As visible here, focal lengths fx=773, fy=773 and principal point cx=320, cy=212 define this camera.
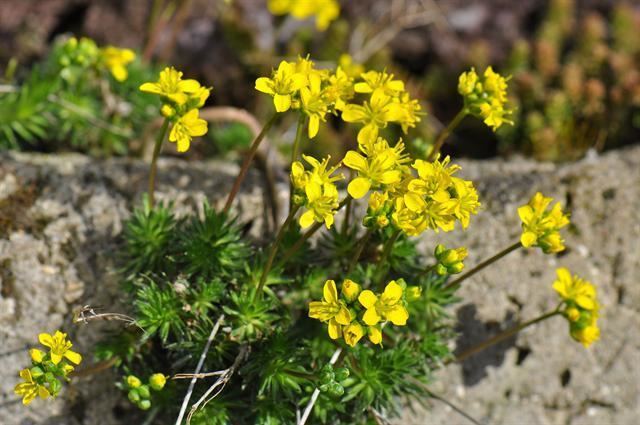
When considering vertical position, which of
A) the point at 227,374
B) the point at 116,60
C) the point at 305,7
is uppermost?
the point at 116,60

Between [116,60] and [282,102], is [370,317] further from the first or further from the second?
[116,60]

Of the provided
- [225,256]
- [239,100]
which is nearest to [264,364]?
[225,256]

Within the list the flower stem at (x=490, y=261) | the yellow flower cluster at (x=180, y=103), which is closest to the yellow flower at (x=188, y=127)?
the yellow flower cluster at (x=180, y=103)

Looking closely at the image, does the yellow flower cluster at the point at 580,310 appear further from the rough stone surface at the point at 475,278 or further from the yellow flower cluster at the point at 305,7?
the yellow flower cluster at the point at 305,7

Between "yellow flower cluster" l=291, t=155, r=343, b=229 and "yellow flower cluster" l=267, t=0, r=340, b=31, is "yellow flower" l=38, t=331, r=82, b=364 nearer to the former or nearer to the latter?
"yellow flower cluster" l=291, t=155, r=343, b=229

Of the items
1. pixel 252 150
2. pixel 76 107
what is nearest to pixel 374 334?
pixel 252 150

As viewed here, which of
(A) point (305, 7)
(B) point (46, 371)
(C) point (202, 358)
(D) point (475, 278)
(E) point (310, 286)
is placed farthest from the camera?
(A) point (305, 7)

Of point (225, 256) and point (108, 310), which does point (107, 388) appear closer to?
point (108, 310)
